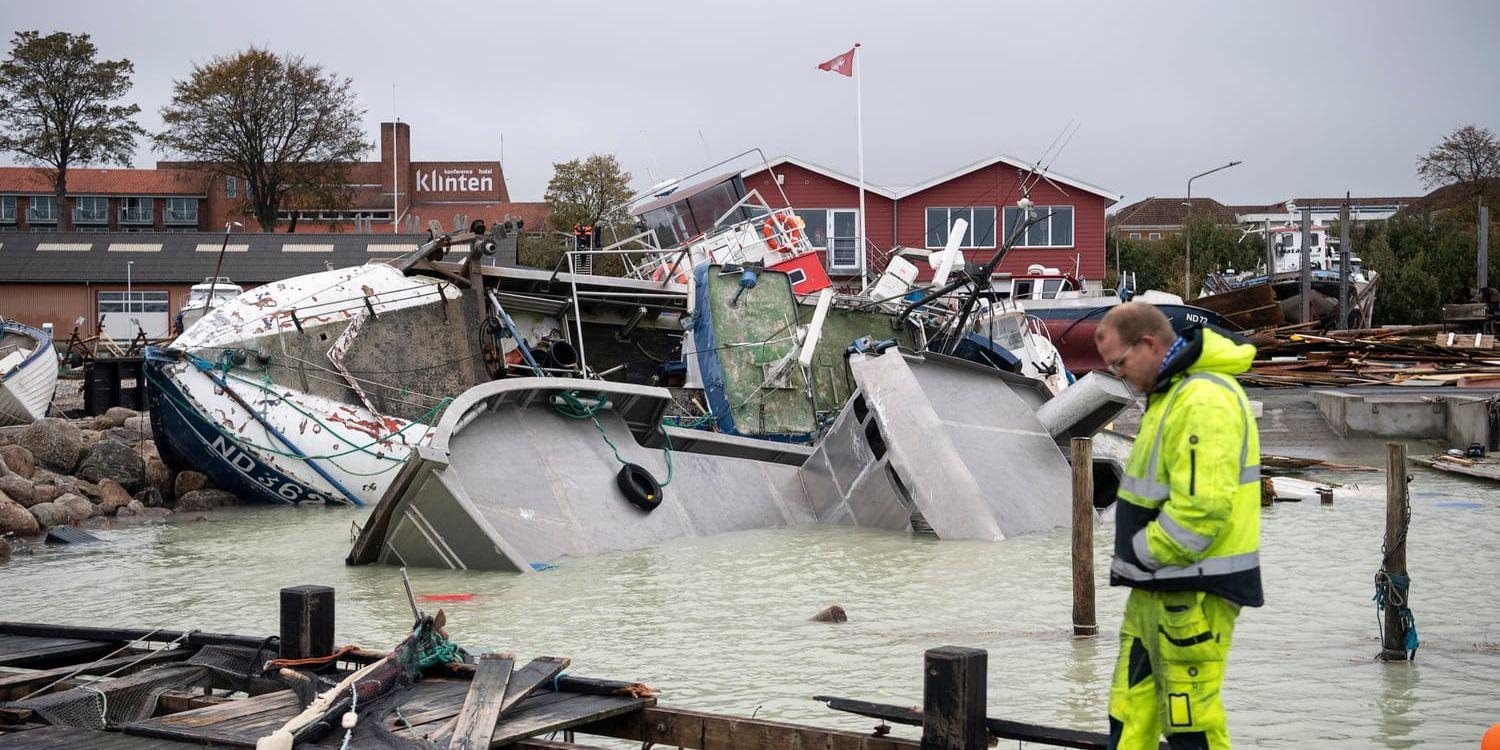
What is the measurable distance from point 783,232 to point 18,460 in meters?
10.8

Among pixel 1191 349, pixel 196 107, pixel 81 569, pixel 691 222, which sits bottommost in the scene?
pixel 81 569

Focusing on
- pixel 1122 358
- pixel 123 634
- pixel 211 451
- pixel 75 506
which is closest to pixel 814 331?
pixel 211 451

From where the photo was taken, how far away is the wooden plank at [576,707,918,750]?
506 cm

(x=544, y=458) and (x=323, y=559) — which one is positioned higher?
(x=544, y=458)

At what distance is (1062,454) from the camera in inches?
596

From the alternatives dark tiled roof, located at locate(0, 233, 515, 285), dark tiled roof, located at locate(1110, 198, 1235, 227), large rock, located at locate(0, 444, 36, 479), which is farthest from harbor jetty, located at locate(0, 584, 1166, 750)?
dark tiled roof, located at locate(1110, 198, 1235, 227)

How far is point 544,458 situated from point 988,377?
5.15 m

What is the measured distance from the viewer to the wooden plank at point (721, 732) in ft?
16.6

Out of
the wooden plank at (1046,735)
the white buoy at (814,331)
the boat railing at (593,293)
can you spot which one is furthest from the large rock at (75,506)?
the wooden plank at (1046,735)

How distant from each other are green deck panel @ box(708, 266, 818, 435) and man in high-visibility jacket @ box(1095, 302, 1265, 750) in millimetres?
12528

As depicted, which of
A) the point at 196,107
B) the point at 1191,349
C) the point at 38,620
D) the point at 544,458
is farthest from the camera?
the point at 196,107

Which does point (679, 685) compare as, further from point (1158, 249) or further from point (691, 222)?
point (1158, 249)

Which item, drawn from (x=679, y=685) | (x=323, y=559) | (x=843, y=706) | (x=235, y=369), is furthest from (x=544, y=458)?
(x=843, y=706)

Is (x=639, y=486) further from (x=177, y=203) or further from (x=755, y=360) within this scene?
(x=177, y=203)
